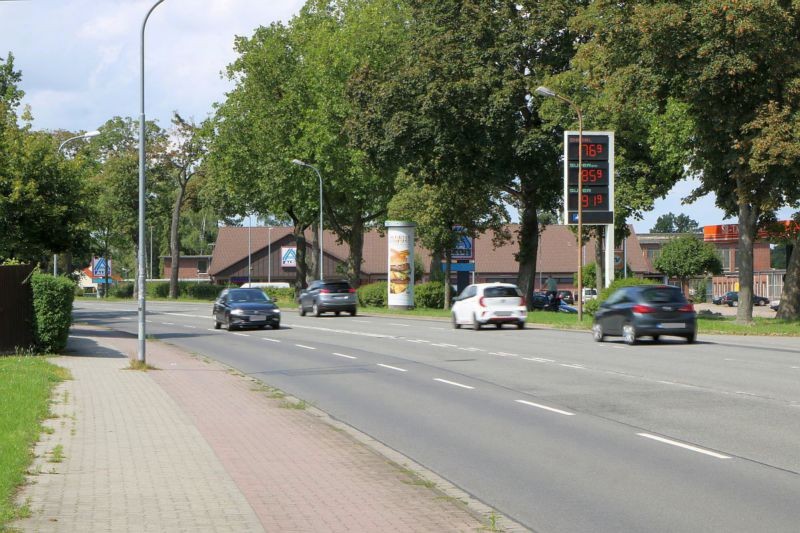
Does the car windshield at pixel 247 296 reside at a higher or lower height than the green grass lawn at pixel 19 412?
higher

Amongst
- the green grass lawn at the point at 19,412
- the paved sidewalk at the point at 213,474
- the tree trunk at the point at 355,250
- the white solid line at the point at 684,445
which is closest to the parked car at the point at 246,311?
the green grass lawn at the point at 19,412

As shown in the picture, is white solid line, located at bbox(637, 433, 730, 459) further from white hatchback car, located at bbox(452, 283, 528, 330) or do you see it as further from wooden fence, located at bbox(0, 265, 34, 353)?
white hatchback car, located at bbox(452, 283, 528, 330)

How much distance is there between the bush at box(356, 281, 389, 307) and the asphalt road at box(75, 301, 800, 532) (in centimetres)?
3146

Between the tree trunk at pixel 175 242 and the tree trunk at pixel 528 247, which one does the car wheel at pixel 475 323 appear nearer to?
the tree trunk at pixel 528 247

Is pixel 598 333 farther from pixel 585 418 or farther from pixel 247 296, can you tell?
pixel 585 418

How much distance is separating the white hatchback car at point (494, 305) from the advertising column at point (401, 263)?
18420 mm

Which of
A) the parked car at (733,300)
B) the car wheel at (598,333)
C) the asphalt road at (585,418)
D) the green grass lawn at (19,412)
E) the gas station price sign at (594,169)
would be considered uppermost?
the gas station price sign at (594,169)

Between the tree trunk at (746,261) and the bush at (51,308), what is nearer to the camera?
the bush at (51,308)

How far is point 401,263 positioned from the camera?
54375 millimetres

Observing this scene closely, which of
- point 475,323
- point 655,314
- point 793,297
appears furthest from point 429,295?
point 655,314

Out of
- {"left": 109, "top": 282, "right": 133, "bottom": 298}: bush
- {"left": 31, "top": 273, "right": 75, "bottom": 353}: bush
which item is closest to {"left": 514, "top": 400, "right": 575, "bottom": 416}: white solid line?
{"left": 31, "top": 273, "right": 75, "bottom": 353}: bush

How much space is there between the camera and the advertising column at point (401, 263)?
54.2 meters

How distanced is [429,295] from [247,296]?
20237 millimetres

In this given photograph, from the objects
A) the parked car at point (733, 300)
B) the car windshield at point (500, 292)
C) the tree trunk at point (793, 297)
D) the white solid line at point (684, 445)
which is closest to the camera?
the white solid line at point (684, 445)
